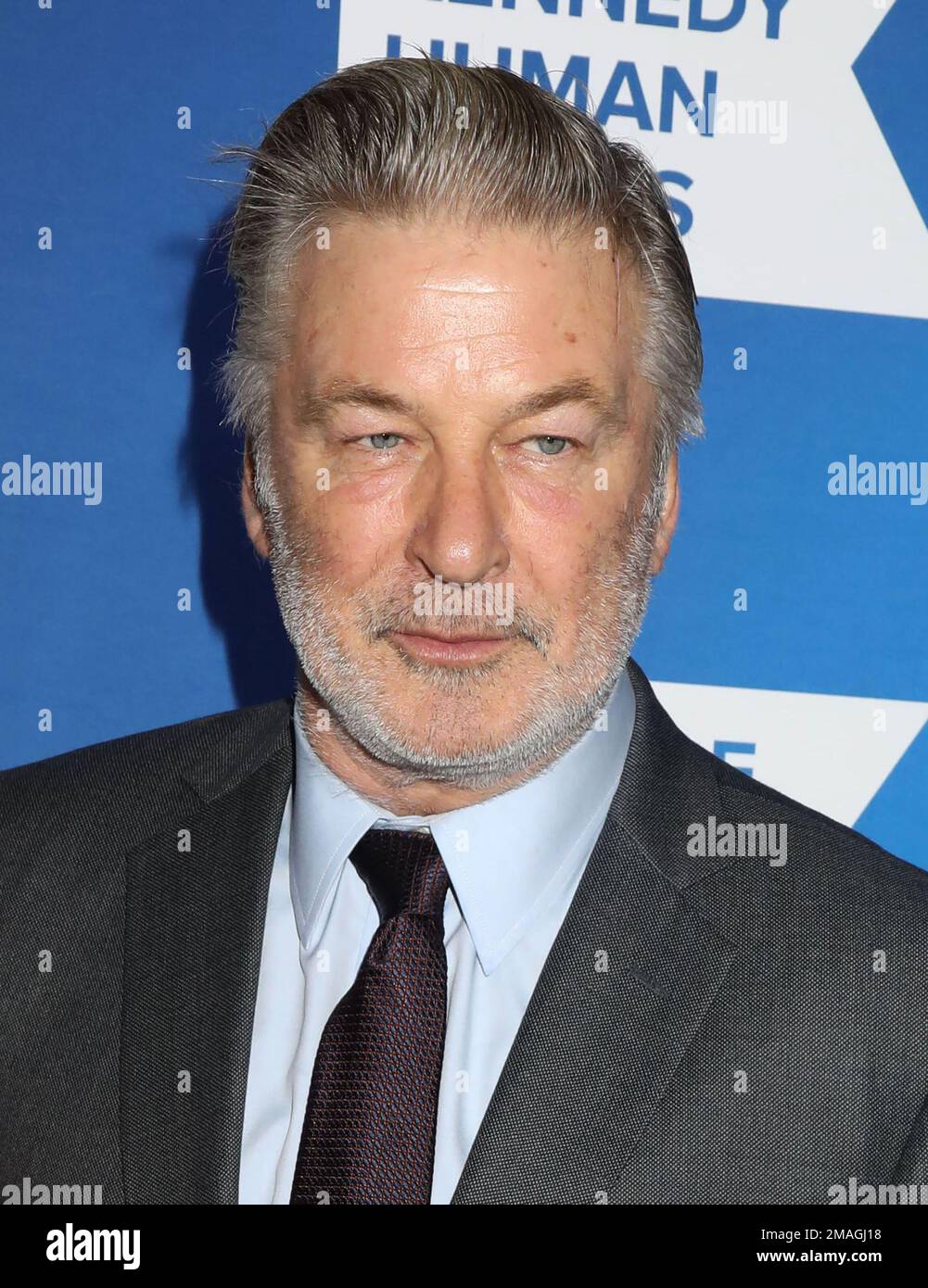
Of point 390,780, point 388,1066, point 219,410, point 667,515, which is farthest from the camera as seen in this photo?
point 219,410


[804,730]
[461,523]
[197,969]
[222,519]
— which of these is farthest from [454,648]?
[804,730]

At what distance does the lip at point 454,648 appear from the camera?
1.86m

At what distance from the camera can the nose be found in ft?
5.80

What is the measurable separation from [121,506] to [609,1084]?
150 centimetres

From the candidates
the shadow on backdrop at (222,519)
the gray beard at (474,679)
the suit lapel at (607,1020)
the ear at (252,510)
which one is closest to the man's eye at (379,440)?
the gray beard at (474,679)

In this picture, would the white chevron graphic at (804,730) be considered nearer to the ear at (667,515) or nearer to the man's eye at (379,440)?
the ear at (667,515)

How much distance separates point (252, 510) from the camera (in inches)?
85.4

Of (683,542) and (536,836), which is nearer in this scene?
(536,836)

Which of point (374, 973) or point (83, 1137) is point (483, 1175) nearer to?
point (374, 973)

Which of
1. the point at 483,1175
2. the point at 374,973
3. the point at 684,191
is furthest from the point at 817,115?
the point at 483,1175

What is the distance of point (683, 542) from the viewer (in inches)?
110

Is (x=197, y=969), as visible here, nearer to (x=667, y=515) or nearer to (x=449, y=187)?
(x=667, y=515)

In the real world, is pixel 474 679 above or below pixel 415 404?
below

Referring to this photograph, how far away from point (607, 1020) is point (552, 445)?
2.31 ft
